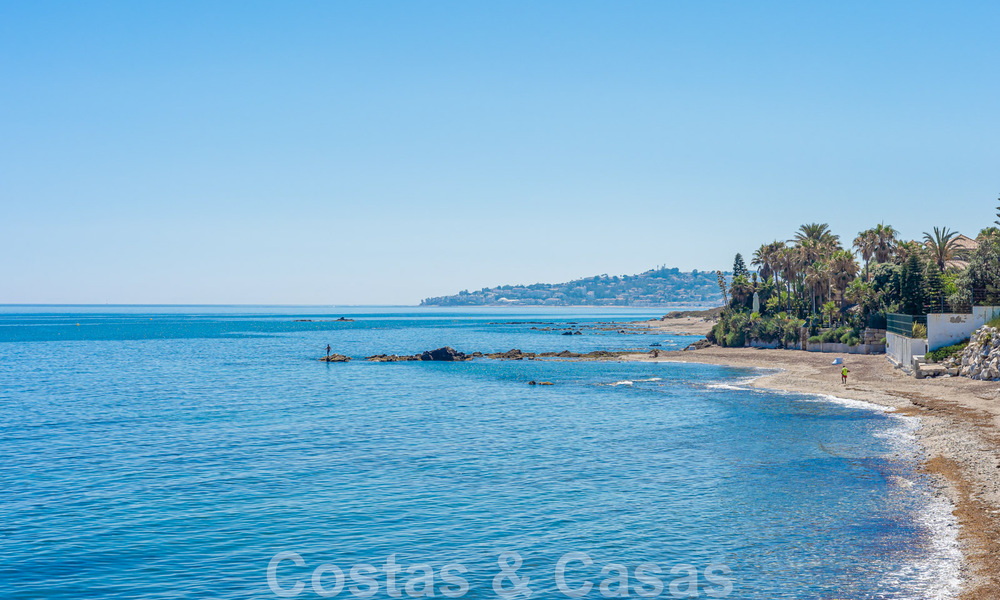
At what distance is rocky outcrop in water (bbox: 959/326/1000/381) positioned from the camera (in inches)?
1913

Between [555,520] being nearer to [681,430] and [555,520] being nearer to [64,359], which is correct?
[681,430]

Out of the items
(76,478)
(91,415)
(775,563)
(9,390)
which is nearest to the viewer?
(775,563)

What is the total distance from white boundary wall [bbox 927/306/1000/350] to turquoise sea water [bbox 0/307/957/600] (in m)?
13.4

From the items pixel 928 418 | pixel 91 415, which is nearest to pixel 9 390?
pixel 91 415

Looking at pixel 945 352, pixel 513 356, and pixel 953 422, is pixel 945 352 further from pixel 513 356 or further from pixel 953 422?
pixel 513 356

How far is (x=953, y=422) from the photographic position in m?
38.5

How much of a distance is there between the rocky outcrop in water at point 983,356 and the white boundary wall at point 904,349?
5409mm

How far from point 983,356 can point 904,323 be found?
49.9ft

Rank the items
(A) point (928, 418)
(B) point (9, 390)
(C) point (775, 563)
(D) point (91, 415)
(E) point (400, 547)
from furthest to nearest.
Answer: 1. (B) point (9, 390)
2. (D) point (91, 415)
3. (A) point (928, 418)
4. (E) point (400, 547)
5. (C) point (775, 563)

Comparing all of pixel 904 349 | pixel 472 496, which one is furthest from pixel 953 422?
pixel 472 496

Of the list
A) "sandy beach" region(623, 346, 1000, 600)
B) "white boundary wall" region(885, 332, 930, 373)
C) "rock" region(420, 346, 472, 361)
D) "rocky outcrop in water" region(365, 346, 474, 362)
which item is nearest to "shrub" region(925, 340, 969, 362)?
"white boundary wall" region(885, 332, 930, 373)

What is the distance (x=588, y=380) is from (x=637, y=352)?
3292 centimetres

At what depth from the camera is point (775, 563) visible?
804 inches

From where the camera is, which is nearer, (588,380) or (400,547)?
(400,547)
